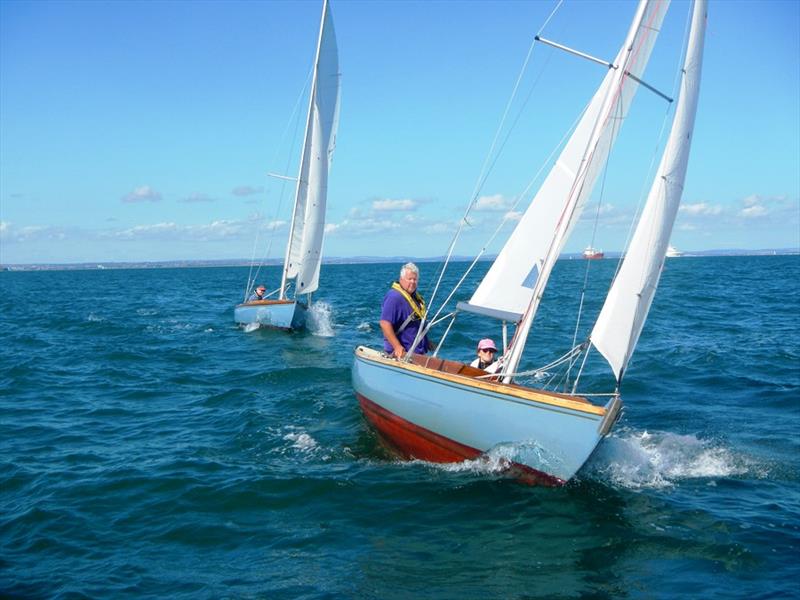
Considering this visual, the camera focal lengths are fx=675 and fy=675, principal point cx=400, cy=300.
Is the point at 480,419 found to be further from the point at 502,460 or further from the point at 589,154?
the point at 589,154

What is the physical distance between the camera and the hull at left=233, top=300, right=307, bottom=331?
2064cm

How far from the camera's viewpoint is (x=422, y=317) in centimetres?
905

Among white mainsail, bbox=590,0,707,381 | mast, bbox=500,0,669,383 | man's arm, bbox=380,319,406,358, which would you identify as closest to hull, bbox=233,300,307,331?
man's arm, bbox=380,319,406,358

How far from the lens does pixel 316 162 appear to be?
22.5m

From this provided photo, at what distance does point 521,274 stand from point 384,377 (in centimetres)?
217

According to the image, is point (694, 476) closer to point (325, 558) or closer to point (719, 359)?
point (325, 558)

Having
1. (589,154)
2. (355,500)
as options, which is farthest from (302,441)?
(589,154)

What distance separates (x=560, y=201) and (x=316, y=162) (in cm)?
1524

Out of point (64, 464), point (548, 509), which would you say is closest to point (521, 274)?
point (548, 509)

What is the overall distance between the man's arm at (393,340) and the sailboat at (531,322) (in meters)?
0.18

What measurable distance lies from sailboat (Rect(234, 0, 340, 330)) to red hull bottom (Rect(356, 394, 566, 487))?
13.8 m

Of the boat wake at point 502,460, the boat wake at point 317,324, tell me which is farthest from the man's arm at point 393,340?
the boat wake at point 317,324

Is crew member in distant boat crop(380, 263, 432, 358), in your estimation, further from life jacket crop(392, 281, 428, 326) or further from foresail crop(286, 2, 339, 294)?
foresail crop(286, 2, 339, 294)

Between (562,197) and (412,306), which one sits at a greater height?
(562,197)
